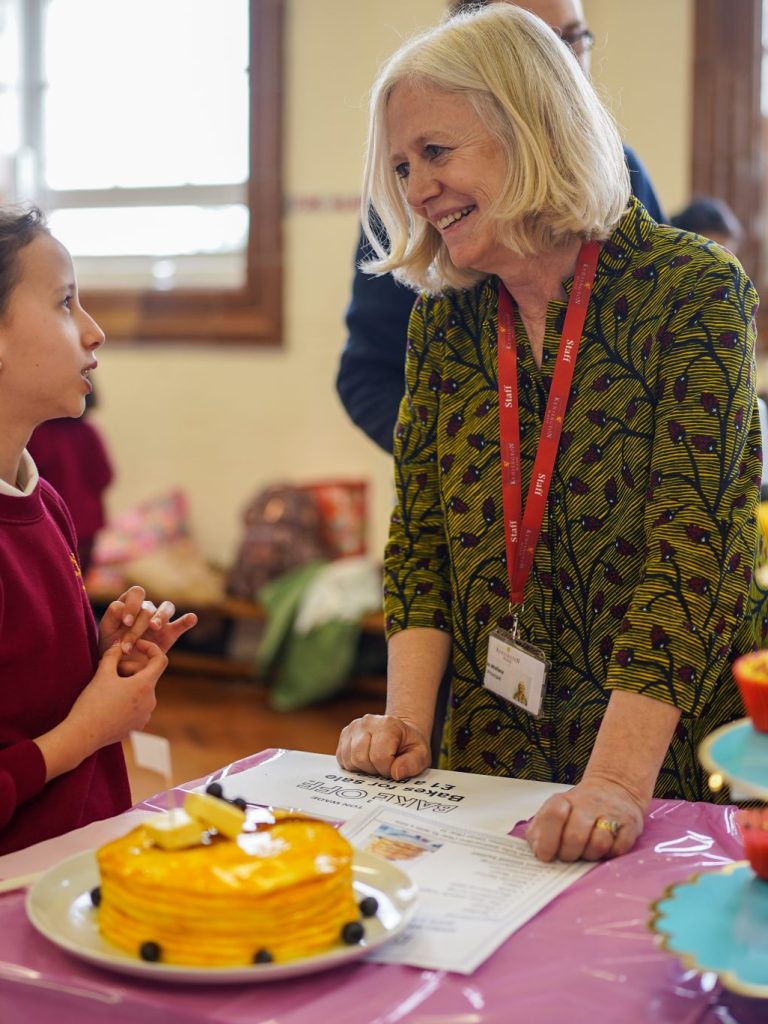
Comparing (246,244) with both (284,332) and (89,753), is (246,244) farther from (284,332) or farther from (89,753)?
(89,753)

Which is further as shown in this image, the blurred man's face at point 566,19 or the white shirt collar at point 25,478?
the blurred man's face at point 566,19

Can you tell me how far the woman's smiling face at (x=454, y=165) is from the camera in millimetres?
1629

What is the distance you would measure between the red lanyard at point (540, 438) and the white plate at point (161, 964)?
0.57 meters

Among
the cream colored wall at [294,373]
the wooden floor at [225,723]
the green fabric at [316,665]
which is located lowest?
the wooden floor at [225,723]

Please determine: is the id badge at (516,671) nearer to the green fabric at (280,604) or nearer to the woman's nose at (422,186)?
the woman's nose at (422,186)

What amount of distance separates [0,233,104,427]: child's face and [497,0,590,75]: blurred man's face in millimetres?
970

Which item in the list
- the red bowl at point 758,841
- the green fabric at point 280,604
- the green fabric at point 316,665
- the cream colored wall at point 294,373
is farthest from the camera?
the cream colored wall at point 294,373

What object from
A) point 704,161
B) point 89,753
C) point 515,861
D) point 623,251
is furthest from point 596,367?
point 704,161

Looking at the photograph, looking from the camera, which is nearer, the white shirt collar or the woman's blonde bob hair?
the white shirt collar

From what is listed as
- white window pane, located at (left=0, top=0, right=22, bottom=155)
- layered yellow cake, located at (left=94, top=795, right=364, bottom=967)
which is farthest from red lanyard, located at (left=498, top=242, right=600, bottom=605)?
white window pane, located at (left=0, top=0, right=22, bottom=155)

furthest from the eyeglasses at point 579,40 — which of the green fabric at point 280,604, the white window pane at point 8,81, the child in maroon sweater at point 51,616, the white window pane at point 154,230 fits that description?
the white window pane at point 8,81

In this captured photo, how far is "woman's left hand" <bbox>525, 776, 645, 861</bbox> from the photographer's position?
124 cm

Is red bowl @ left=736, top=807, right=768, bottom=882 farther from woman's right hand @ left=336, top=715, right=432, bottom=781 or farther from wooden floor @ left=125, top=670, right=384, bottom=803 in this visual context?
wooden floor @ left=125, top=670, right=384, bottom=803

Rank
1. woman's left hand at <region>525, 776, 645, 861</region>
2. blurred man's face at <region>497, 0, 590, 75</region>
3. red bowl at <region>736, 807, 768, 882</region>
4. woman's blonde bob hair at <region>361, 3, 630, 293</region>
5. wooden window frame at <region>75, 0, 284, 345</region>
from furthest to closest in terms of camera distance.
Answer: wooden window frame at <region>75, 0, 284, 345</region>, blurred man's face at <region>497, 0, 590, 75</region>, woman's blonde bob hair at <region>361, 3, 630, 293</region>, woman's left hand at <region>525, 776, 645, 861</region>, red bowl at <region>736, 807, 768, 882</region>
